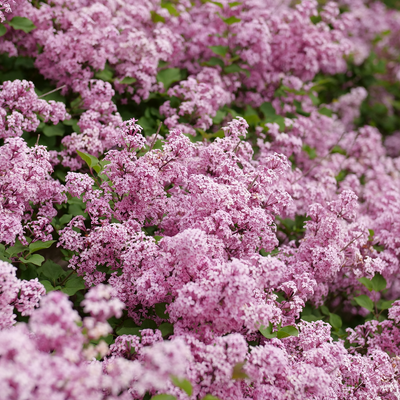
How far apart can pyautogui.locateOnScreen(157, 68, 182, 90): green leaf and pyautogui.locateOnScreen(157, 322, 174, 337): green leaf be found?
11.8 ft

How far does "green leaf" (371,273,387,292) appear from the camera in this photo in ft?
14.2

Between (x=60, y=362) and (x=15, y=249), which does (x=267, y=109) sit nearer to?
(x=15, y=249)

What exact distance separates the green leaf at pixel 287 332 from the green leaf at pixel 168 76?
12.3 feet

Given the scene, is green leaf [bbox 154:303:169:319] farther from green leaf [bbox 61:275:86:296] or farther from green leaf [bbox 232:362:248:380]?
green leaf [bbox 232:362:248:380]

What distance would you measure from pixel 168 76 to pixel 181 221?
296 centimetres

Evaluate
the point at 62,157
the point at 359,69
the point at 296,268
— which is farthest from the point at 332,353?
the point at 359,69

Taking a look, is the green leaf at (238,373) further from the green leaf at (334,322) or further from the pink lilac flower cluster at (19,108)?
the pink lilac flower cluster at (19,108)

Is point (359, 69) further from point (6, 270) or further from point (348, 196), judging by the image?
point (6, 270)

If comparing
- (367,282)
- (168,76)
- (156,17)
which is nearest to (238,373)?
(367,282)

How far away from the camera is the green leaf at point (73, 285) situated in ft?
10.9

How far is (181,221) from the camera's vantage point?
3416 millimetres

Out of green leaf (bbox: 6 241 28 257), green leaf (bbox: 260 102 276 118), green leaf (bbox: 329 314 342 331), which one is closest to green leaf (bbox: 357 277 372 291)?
green leaf (bbox: 329 314 342 331)

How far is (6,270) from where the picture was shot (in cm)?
255

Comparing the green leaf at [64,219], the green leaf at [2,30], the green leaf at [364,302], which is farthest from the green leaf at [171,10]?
the green leaf at [364,302]
